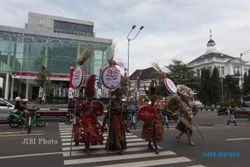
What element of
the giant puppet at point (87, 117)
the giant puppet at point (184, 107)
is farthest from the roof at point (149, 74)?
the giant puppet at point (87, 117)

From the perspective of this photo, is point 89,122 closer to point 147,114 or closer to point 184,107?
point 147,114

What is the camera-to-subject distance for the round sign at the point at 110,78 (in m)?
6.57

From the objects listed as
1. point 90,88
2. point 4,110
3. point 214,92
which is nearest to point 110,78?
point 90,88

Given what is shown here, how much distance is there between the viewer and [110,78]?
661 cm

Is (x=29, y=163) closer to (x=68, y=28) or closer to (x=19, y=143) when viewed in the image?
(x=19, y=143)

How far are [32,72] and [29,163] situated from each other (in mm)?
38144

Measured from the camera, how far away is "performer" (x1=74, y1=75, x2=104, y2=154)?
6355mm

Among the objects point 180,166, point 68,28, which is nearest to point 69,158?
point 180,166

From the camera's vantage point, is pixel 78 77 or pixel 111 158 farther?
pixel 78 77

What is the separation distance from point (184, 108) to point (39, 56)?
38.7 meters

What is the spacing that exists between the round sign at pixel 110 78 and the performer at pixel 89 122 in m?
0.39

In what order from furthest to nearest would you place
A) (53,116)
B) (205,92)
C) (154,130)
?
(205,92) → (53,116) → (154,130)

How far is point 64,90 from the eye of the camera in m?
43.2

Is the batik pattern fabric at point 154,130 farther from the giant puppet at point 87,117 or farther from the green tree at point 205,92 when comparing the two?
the green tree at point 205,92
